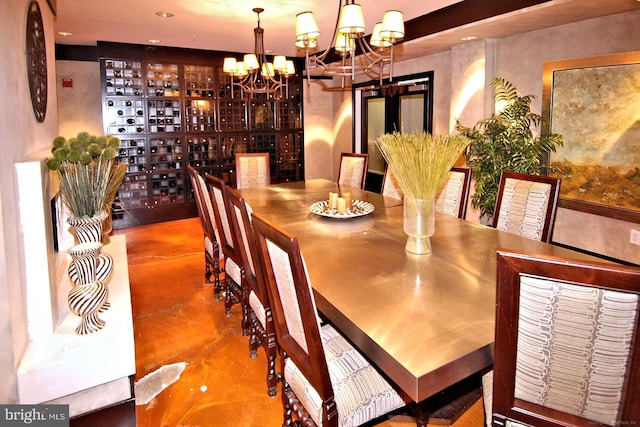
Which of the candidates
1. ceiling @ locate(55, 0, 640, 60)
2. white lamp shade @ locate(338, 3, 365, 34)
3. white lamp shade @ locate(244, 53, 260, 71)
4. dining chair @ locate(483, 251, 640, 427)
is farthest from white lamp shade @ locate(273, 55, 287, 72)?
dining chair @ locate(483, 251, 640, 427)

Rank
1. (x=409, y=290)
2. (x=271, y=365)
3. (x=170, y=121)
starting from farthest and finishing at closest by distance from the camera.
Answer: (x=170, y=121), (x=271, y=365), (x=409, y=290)

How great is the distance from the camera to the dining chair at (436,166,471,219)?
292 cm

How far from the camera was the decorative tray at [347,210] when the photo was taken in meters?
2.68

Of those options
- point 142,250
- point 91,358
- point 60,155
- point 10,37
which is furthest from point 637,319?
point 142,250

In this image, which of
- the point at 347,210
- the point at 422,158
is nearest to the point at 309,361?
the point at 422,158

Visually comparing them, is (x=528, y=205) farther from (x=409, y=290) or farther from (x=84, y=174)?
(x=84, y=174)

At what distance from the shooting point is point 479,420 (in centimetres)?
199

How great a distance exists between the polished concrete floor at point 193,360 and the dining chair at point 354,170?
1770 millimetres

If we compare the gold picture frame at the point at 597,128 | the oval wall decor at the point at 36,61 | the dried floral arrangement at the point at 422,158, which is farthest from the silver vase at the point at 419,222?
the gold picture frame at the point at 597,128

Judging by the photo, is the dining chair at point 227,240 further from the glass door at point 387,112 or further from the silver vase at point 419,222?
the glass door at point 387,112

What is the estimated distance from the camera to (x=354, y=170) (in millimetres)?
4320

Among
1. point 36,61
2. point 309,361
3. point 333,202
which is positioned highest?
point 36,61

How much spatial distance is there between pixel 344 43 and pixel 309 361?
6.51 ft

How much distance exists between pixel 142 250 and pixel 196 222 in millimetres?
1287
